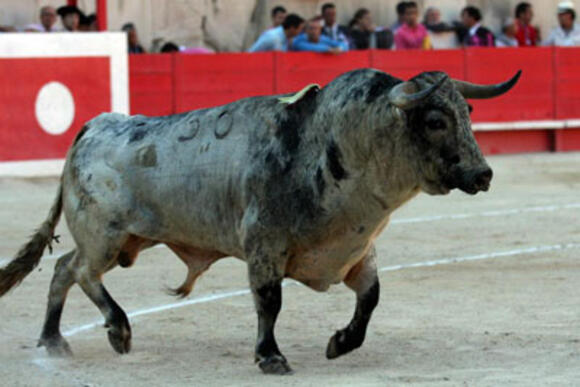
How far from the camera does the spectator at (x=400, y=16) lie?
1538 cm

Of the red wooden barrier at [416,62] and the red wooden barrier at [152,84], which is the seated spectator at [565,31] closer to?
the red wooden barrier at [416,62]

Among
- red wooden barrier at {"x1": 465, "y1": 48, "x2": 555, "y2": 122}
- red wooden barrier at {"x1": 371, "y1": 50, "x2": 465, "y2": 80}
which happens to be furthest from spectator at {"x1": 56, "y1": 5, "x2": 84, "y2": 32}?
red wooden barrier at {"x1": 465, "y1": 48, "x2": 555, "y2": 122}

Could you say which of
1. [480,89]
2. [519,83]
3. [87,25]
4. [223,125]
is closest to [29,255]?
[223,125]

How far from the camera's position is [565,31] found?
16.6 m

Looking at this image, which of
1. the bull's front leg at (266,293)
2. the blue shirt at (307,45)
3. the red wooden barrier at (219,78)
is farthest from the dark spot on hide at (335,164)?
the blue shirt at (307,45)

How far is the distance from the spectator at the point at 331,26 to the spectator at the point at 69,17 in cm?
282

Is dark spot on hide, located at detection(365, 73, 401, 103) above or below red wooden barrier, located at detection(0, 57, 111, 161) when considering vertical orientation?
above

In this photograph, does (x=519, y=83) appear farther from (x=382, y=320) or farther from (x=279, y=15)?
(x=382, y=320)

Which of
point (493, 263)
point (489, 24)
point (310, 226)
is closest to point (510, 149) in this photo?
point (489, 24)

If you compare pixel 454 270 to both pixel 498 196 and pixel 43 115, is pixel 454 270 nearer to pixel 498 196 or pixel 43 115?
pixel 498 196

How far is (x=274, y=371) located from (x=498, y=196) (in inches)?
268

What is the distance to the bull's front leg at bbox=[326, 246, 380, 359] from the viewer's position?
5438 mm

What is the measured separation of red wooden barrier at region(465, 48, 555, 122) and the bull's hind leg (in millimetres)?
9998

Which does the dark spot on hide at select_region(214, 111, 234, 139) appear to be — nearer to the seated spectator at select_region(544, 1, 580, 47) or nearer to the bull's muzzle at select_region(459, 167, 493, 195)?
the bull's muzzle at select_region(459, 167, 493, 195)
